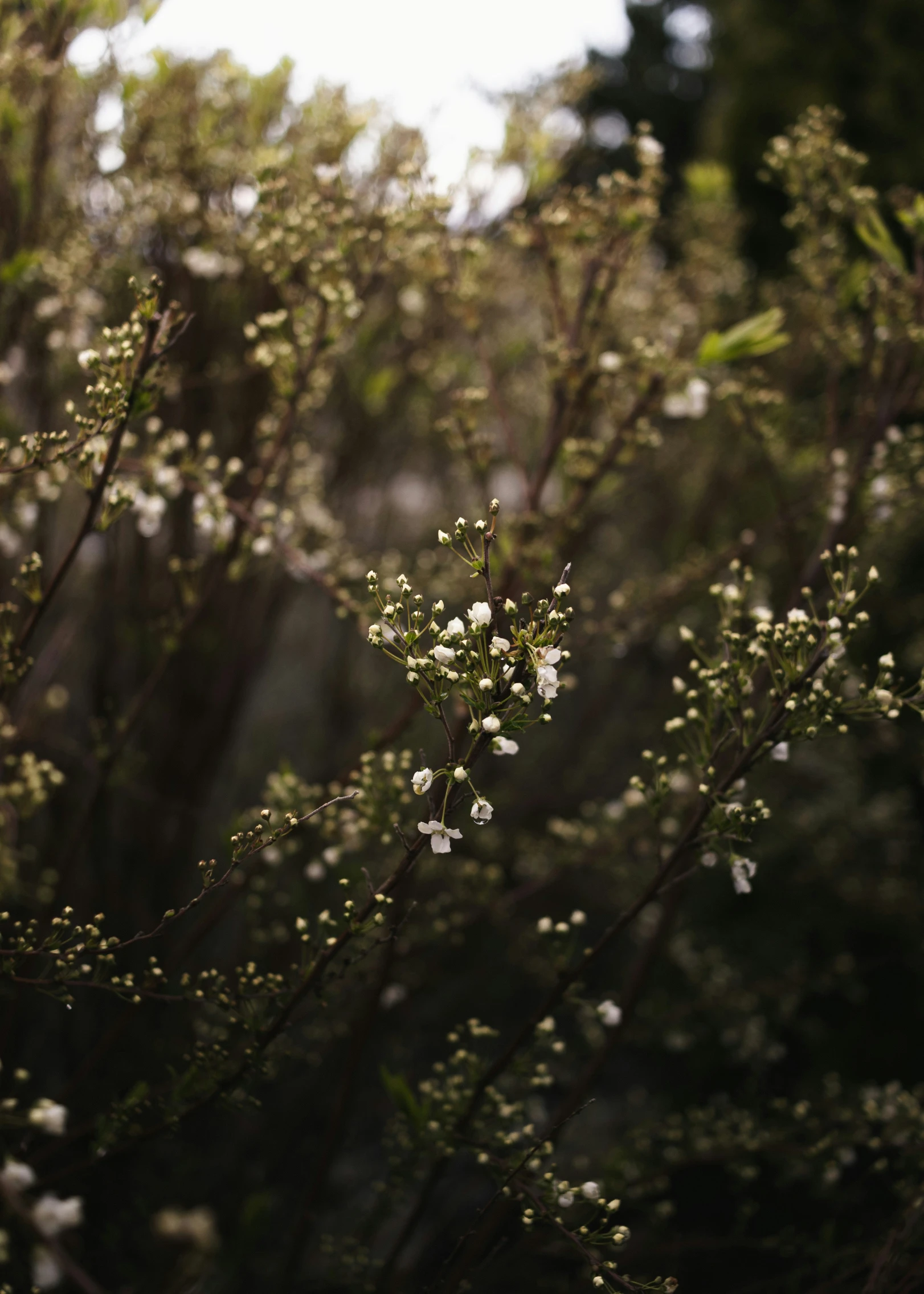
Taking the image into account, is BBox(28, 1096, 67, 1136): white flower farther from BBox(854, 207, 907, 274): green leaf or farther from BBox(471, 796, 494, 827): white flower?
BBox(854, 207, 907, 274): green leaf

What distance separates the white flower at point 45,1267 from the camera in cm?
103

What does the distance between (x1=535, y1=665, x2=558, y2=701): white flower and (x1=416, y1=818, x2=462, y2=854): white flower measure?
11.2 inches

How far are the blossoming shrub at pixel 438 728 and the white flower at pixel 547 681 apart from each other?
0.01m

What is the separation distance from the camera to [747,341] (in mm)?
2275

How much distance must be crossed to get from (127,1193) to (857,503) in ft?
12.5

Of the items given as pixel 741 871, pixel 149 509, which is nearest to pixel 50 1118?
pixel 741 871

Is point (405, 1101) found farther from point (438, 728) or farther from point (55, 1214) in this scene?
point (438, 728)

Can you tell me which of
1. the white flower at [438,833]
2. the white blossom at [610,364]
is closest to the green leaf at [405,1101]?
the white flower at [438,833]

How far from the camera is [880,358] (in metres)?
2.60

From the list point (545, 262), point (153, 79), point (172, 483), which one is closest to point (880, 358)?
point (545, 262)

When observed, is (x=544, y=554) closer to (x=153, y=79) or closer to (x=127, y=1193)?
(x=153, y=79)

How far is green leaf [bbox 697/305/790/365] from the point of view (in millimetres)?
2242

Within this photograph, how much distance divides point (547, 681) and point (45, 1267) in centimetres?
107

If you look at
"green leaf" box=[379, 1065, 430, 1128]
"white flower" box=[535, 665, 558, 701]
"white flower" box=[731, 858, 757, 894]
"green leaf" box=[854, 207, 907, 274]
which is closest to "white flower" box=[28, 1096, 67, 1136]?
"green leaf" box=[379, 1065, 430, 1128]
